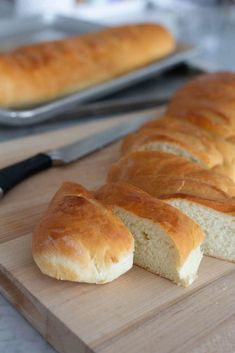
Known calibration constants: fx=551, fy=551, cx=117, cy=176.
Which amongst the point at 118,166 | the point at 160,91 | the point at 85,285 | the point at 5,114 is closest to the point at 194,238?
the point at 85,285

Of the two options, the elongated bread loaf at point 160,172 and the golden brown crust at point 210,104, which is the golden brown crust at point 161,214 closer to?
the elongated bread loaf at point 160,172

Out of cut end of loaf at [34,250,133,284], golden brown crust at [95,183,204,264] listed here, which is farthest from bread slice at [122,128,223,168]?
cut end of loaf at [34,250,133,284]

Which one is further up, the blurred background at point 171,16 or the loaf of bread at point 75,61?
the loaf of bread at point 75,61

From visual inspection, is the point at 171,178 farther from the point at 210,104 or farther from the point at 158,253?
the point at 210,104

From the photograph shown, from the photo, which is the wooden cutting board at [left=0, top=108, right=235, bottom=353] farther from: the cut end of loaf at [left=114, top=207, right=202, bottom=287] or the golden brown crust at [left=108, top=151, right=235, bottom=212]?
the golden brown crust at [left=108, top=151, right=235, bottom=212]

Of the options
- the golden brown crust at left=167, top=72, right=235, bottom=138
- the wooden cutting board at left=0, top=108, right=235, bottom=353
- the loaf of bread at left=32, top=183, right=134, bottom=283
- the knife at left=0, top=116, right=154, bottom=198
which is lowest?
Answer: the wooden cutting board at left=0, top=108, right=235, bottom=353

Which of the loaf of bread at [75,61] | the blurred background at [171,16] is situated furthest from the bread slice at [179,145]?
the blurred background at [171,16]
